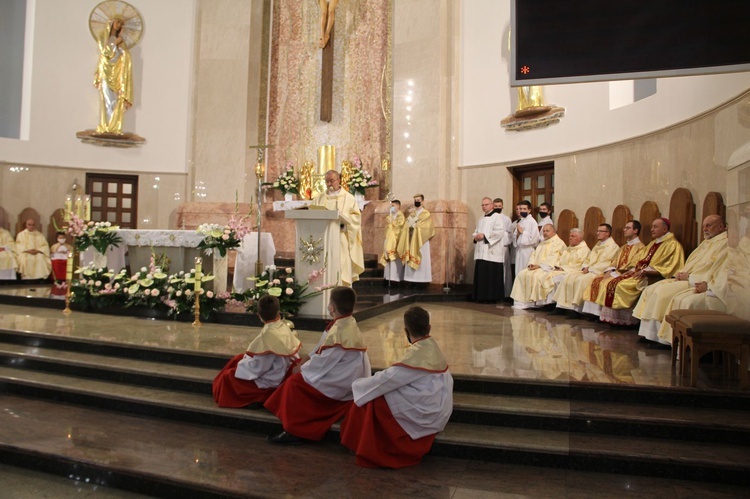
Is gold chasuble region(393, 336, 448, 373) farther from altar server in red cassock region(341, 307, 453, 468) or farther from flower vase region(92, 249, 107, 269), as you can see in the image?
flower vase region(92, 249, 107, 269)

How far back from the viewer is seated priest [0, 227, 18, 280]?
10.8 metres

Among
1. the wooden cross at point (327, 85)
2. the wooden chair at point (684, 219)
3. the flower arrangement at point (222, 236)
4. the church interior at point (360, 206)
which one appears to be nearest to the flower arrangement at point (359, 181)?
the church interior at point (360, 206)

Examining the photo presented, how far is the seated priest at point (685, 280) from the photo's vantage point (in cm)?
564

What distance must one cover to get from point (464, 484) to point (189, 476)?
158 centimetres

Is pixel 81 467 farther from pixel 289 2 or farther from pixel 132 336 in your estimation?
pixel 289 2

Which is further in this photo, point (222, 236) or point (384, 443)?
point (222, 236)

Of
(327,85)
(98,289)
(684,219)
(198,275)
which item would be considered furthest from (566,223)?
(98,289)

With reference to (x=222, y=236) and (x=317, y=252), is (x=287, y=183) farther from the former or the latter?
(x=317, y=252)

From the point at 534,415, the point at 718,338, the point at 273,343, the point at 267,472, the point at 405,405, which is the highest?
the point at 718,338

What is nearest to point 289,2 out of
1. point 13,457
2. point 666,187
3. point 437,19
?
point 437,19

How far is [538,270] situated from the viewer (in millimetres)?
8805

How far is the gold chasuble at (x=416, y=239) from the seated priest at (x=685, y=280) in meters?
4.89

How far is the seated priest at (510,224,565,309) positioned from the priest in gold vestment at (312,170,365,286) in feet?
9.90

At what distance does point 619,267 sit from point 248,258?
5.16m
